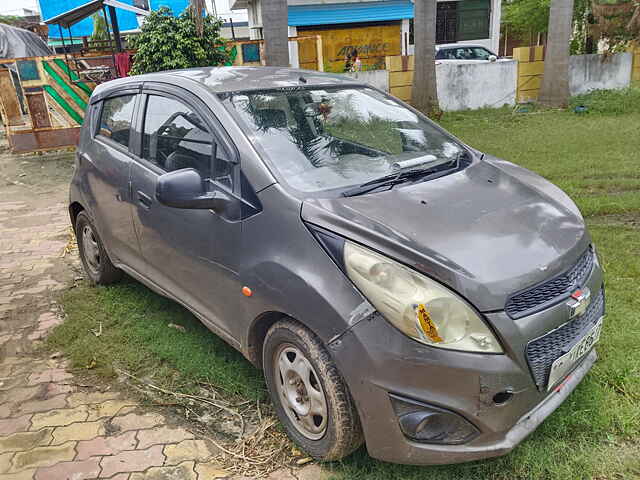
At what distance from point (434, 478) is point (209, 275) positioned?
1.52m

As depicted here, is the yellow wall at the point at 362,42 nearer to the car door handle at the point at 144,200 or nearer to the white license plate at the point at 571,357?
the car door handle at the point at 144,200

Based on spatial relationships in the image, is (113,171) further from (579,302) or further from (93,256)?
(579,302)

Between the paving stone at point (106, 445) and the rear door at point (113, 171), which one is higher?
the rear door at point (113, 171)

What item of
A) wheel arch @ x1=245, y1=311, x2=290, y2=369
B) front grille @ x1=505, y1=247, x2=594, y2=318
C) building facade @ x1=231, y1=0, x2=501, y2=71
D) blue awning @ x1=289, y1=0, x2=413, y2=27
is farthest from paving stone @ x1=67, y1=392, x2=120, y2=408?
blue awning @ x1=289, y1=0, x2=413, y2=27

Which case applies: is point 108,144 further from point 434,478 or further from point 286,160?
point 434,478

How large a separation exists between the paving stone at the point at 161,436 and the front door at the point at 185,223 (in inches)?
22.3

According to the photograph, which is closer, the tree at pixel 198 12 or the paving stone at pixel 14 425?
the paving stone at pixel 14 425

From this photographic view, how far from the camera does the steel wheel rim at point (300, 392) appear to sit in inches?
95.6

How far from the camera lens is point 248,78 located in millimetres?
3355

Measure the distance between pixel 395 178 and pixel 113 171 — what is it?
2.11 m

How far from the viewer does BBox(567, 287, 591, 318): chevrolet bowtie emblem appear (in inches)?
91.0

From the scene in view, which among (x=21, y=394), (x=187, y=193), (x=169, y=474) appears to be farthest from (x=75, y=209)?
(x=169, y=474)

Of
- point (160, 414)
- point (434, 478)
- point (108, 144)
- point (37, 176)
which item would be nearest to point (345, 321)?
point (434, 478)

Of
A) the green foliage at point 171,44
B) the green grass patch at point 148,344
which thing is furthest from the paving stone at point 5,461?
the green foliage at point 171,44
